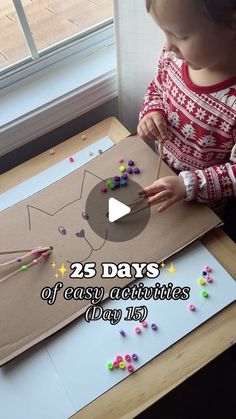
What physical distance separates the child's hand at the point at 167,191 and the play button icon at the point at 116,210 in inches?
1.6

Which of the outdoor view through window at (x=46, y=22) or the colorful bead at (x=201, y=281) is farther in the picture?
the outdoor view through window at (x=46, y=22)

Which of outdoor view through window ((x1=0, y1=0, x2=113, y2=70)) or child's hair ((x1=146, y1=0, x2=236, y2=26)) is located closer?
child's hair ((x1=146, y1=0, x2=236, y2=26))

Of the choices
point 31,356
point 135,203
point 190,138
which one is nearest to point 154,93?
point 190,138

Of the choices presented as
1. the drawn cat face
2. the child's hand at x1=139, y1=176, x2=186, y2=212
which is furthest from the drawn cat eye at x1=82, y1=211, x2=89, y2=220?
the child's hand at x1=139, y1=176, x2=186, y2=212

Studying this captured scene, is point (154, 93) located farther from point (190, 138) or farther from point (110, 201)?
point (110, 201)

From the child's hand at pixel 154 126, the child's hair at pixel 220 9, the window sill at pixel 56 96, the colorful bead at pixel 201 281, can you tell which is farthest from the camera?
the window sill at pixel 56 96

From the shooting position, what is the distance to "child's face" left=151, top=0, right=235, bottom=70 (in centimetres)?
51

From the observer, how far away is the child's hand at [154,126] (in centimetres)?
72

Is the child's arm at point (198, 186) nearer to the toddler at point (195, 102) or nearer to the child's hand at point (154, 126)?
the toddler at point (195, 102)

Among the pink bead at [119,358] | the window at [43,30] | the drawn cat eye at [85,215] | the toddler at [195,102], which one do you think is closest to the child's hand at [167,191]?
the toddler at [195,102]

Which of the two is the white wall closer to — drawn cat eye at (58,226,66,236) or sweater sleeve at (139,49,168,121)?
sweater sleeve at (139,49,168,121)

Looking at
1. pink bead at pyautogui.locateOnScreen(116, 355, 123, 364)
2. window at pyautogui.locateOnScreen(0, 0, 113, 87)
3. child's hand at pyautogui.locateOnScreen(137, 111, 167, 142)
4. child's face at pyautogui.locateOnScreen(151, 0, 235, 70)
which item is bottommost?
pink bead at pyautogui.locateOnScreen(116, 355, 123, 364)

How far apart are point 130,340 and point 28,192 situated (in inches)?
12.6

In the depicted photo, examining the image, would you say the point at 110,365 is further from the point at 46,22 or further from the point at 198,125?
the point at 46,22
